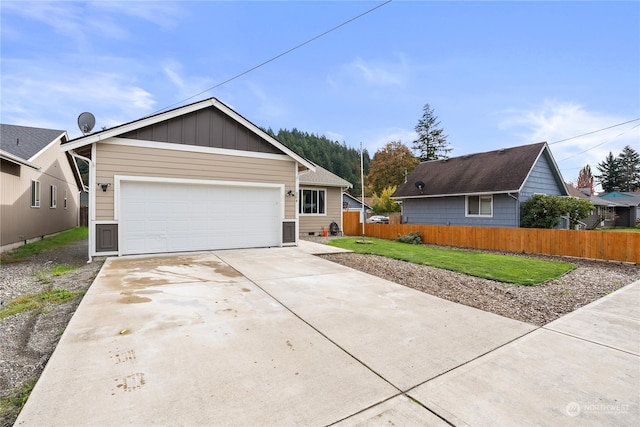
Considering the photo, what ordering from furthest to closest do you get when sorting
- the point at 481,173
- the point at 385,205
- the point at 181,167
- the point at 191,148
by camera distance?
the point at 385,205
the point at 481,173
the point at 191,148
the point at 181,167

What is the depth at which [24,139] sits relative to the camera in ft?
41.2

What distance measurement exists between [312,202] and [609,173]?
54435mm

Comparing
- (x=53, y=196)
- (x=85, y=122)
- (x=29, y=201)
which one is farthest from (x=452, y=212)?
(x=53, y=196)

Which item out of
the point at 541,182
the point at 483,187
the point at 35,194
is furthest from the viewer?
the point at 541,182

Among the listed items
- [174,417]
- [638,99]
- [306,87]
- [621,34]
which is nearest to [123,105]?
[306,87]

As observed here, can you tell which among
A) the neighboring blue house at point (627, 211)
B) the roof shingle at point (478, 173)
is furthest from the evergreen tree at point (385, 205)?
the neighboring blue house at point (627, 211)

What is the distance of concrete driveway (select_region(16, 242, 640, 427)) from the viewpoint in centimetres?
204

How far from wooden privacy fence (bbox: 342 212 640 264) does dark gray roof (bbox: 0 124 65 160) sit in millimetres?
15650

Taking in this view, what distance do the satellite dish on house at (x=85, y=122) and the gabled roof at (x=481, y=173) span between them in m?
15.2

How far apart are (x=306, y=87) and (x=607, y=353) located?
15.1m

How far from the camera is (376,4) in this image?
23.7 feet

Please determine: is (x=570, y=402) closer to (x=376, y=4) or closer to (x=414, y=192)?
(x=376, y=4)

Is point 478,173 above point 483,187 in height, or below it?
above

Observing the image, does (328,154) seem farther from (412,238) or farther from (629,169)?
(412,238)
